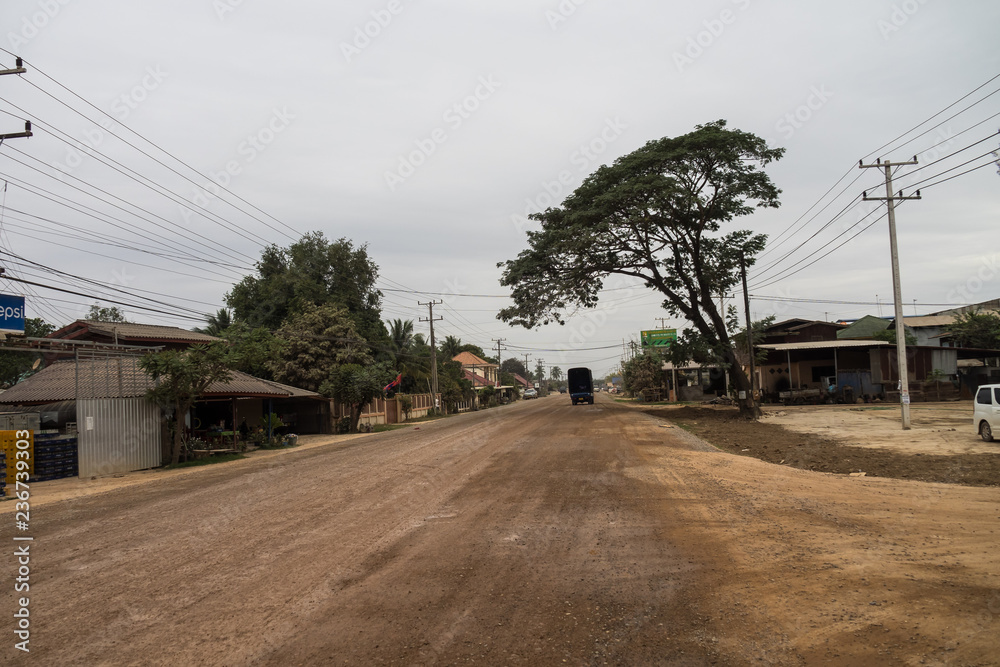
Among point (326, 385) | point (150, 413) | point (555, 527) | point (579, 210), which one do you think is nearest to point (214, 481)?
point (150, 413)

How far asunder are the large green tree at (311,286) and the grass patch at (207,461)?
22.9 m

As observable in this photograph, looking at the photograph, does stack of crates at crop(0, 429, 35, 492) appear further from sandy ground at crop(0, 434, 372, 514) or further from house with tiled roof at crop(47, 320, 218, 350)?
house with tiled roof at crop(47, 320, 218, 350)

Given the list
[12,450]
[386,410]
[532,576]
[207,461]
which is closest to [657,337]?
[386,410]

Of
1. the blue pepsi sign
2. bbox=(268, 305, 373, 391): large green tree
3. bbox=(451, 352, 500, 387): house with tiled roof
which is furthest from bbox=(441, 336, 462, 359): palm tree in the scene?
the blue pepsi sign

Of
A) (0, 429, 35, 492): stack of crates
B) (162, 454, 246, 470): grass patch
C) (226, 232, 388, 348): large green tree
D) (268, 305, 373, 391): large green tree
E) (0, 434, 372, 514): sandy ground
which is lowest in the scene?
(162, 454, 246, 470): grass patch

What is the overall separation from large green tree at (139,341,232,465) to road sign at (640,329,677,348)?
2052 inches

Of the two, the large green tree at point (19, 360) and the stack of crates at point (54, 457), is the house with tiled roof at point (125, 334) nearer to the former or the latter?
the stack of crates at point (54, 457)

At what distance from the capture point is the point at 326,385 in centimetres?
3347

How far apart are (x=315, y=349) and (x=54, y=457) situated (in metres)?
20.7

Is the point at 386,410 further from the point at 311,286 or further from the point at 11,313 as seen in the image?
the point at 11,313

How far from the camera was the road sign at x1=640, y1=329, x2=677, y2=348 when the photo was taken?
6550cm

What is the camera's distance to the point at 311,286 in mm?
44438

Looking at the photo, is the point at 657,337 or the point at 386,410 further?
the point at 657,337

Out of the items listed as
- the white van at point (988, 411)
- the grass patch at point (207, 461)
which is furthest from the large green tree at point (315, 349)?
the white van at point (988, 411)
